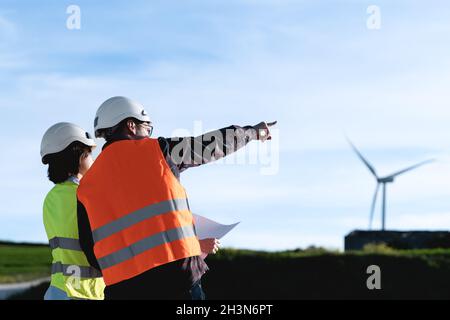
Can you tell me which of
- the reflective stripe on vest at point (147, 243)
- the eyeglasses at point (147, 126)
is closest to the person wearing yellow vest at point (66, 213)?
the reflective stripe on vest at point (147, 243)

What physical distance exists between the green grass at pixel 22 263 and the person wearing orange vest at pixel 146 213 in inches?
1318

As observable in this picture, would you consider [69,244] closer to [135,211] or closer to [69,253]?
[69,253]

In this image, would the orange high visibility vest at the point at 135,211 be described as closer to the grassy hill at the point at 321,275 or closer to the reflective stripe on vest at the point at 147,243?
the reflective stripe on vest at the point at 147,243

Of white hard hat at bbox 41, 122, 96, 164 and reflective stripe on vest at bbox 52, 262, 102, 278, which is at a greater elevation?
white hard hat at bbox 41, 122, 96, 164

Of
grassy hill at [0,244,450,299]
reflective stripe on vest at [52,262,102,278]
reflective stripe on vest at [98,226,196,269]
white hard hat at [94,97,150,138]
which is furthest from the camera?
grassy hill at [0,244,450,299]

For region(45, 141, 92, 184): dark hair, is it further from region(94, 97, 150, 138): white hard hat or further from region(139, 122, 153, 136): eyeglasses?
region(139, 122, 153, 136): eyeglasses

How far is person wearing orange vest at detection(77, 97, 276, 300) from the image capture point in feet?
21.0

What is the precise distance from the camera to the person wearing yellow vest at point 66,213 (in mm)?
7137

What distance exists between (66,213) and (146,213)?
107 centimetres

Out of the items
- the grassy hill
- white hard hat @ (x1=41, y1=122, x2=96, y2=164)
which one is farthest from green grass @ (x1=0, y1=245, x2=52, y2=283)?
white hard hat @ (x1=41, y1=122, x2=96, y2=164)

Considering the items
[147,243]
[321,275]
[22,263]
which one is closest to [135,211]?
[147,243]
